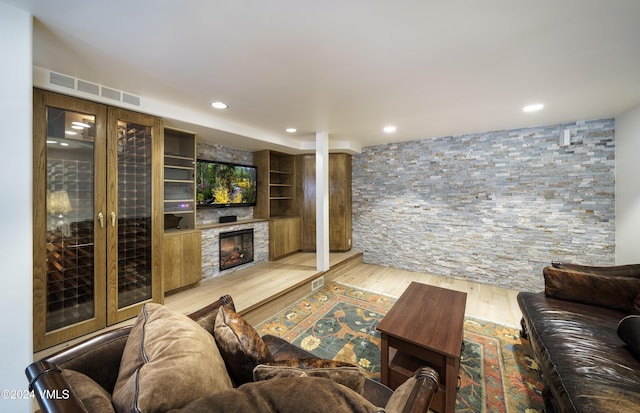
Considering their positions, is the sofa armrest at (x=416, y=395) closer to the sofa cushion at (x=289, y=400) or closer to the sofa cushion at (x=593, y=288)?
the sofa cushion at (x=289, y=400)

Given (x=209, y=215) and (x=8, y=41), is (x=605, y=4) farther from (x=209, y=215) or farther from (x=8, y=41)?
(x=209, y=215)

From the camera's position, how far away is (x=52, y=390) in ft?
2.41

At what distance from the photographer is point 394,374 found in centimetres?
166

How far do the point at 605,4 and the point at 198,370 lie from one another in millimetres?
2547

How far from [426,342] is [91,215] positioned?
3.04 meters

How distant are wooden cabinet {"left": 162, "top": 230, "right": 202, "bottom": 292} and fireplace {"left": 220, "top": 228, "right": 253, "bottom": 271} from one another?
469 mm

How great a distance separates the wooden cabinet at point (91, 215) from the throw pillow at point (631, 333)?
152 inches

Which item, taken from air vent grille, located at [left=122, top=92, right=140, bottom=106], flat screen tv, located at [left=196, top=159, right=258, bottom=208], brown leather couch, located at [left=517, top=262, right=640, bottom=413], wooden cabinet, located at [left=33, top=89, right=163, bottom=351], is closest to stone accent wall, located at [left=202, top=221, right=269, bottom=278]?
flat screen tv, located at [left=196, top=159, right=258, bottom=208]

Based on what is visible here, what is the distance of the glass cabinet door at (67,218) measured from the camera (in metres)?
1.83

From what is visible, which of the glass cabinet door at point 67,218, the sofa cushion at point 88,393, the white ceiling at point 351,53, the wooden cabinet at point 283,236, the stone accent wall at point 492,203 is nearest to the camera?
the sofa cushion at point 88,393

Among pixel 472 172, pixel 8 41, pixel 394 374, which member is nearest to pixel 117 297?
pixel 8 41

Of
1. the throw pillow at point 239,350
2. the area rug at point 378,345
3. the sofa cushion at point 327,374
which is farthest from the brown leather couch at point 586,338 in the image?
the throw pillow at point 239,350

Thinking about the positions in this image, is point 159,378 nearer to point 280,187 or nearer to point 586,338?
point 586,338

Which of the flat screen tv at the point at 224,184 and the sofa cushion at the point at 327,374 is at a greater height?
the flat screen tv at the point at 224,184
